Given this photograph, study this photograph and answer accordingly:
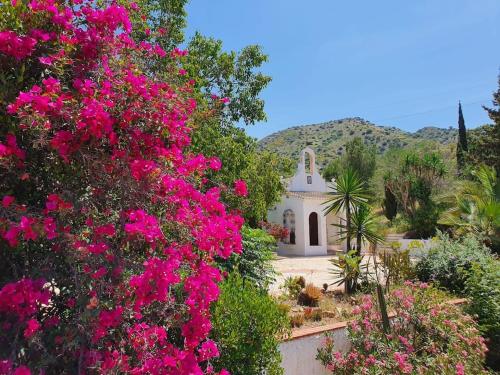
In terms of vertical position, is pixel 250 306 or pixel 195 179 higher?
pixel 195 179

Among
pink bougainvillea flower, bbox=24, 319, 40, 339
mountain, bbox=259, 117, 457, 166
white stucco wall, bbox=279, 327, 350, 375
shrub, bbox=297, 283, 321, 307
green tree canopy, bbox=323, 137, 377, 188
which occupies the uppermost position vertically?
mountain, bbox=259, 117, 457, 166

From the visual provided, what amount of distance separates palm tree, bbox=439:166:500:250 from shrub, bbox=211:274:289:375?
978 centimetres

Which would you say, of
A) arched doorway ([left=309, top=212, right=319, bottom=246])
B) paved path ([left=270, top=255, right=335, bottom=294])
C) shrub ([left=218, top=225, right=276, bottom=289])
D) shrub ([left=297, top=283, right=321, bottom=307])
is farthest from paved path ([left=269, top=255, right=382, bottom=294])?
shrub ([left=218, top=225, right=276, bottom=289])

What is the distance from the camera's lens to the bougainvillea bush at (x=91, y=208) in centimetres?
245

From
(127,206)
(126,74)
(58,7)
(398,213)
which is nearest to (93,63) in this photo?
(126,74)

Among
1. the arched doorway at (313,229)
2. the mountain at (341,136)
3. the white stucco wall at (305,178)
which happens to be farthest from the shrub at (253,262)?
the mountain at (341,136)

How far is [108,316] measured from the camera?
2395 mm

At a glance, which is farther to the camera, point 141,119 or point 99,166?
point 141,119

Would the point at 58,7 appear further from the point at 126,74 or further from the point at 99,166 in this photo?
the point at 99,166

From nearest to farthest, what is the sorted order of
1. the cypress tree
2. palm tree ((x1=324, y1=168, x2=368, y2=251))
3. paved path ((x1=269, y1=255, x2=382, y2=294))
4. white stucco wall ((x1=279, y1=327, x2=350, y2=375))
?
white stucco wall ((x1=279, y1=327, x2=350, y2=375)) → palm tree ((x1=324, y1=168, x2=368, y2=251)) → paved path ((x1=269, y1=255, x2=382, y2=294)) → the cypress tree

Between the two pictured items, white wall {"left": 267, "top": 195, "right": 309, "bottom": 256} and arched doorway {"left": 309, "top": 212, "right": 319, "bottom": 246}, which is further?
arched doorway {"left": 309, "top": 212, "right": 319, "bottom": 246}

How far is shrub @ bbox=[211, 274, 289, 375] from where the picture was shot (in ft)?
13.6

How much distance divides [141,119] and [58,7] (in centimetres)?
101

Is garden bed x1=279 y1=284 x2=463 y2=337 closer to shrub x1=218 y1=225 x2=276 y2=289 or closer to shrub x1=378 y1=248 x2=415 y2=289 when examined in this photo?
shrub x1=218 y1=225 x2=276 y2=289
